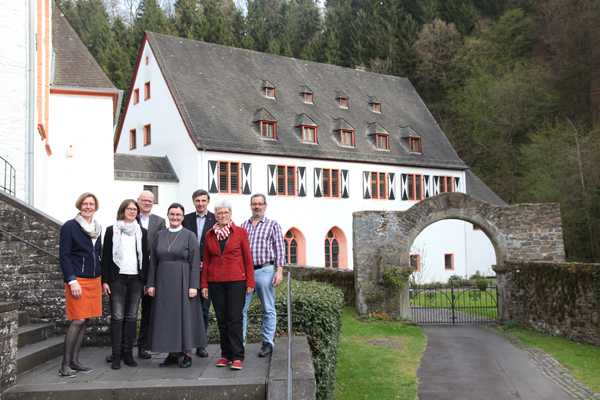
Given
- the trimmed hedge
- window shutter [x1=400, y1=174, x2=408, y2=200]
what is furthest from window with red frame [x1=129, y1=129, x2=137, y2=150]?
the trimmed hedge

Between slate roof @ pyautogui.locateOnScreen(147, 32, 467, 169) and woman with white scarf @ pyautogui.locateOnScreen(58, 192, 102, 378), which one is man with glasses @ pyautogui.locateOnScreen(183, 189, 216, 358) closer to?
woman with white scarf @ pyautogui.locateOnScreen(58, 192, 102, 378)

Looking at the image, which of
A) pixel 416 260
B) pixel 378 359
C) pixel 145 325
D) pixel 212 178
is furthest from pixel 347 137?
pixel 145 325

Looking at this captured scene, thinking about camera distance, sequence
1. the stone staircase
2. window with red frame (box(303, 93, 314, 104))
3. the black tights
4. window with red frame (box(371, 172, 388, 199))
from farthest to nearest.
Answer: window with red frame (box(303, 93, 314, 104))
window with red frame (box(371, 172, 388, 199))
the stone staircase
the black tights

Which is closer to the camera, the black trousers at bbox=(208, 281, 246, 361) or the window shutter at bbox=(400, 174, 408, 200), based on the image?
the black trousers at bbox=(208, 281, 246, 361)

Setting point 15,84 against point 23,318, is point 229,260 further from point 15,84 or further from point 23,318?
point 15,84

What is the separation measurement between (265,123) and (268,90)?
3.25 metres

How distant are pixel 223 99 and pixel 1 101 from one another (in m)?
18.1

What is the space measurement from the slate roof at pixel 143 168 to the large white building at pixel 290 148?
57 mm

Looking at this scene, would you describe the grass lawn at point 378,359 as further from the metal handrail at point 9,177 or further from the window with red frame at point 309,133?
the window with red frame at point 309,133

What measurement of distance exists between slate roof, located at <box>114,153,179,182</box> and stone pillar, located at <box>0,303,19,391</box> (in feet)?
71.9

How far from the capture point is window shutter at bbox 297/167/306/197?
31.1 metres

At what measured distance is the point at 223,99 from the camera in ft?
103

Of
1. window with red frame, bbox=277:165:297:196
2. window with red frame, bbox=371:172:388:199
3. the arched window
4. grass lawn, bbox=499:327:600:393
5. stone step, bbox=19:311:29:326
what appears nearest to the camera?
stone step, bbox=19:311:29:326

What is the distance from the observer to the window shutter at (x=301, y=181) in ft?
102
